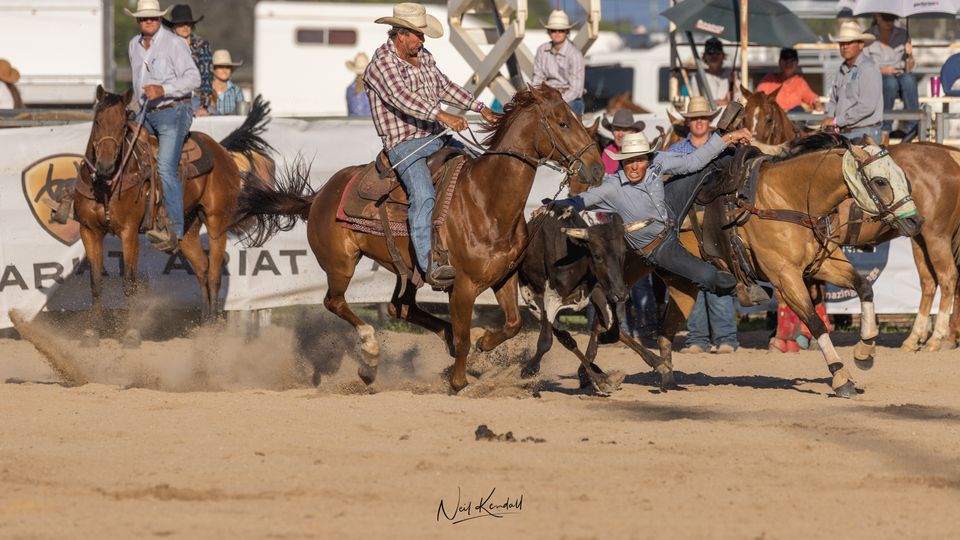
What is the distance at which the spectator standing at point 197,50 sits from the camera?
13.8m

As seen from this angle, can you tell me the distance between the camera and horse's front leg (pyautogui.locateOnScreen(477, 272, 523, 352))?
9344 mm

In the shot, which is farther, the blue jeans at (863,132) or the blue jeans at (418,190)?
the blue jeans at (863,132)

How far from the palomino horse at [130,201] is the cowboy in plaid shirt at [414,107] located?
2732 millimetres

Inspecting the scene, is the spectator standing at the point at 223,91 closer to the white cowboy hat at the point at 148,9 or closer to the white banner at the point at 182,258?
the white banner at the point at 182,258

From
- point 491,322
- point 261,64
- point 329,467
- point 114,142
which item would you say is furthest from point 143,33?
point 261,64

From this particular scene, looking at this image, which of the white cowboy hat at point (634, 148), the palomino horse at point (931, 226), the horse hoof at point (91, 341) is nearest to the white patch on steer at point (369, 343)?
the white cowboy hat at point (634, 148)

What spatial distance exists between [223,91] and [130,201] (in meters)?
4.30

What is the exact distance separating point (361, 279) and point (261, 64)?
34.0 ft

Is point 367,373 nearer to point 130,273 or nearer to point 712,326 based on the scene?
point 130,273

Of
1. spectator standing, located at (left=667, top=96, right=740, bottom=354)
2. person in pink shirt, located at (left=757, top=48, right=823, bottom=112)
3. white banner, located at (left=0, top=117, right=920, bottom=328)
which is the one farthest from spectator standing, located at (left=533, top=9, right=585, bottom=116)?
spectator standing, located at (left=667, top=96, right=740, bottom=354)

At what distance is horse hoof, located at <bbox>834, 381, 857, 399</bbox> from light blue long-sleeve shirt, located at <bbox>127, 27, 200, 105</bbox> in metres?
5.93

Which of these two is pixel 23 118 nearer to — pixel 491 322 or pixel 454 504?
pixel 491 322

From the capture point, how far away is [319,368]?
436 inches

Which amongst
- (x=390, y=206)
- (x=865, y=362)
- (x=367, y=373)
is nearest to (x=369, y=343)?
(x=367, y=373)
